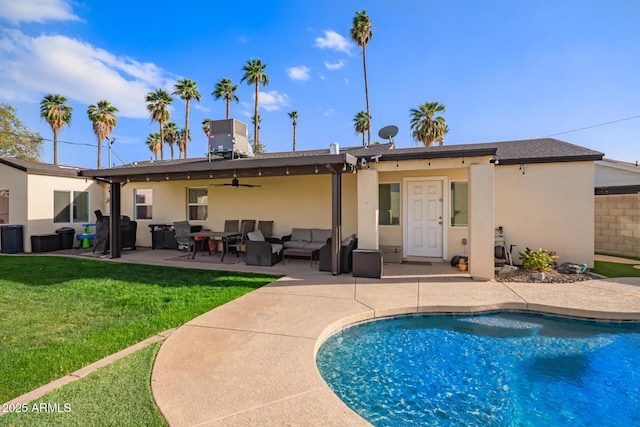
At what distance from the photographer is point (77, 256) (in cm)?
987

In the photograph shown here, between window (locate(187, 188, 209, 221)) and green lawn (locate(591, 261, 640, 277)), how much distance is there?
12.1 meters

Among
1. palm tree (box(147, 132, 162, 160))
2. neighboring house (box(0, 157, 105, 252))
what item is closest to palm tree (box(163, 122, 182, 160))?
palm tree (box(147, 132, 162, 160))

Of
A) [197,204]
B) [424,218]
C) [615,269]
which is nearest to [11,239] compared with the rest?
[197,204]

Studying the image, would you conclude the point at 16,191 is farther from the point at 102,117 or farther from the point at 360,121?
the point at 360,121

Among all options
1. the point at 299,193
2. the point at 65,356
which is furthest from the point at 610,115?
the point at 65,356

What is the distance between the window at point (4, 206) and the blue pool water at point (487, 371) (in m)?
13.9

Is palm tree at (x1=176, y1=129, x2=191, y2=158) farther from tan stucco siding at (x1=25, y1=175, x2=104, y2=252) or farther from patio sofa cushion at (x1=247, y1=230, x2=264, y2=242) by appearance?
patio sofa cushion at (x1=247, y1=230, x2=264, y2=242)

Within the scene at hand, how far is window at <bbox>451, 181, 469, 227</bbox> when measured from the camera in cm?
875

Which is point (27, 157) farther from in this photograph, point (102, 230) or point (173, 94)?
point (102, 230)

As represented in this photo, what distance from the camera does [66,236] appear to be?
11.5m

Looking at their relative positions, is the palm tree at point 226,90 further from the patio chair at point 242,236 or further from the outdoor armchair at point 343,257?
the outdoor armchair at point 343,257

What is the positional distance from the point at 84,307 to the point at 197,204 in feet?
23.2

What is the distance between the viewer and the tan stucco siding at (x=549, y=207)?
7.83 meters

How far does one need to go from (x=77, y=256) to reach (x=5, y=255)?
8.88 feet
